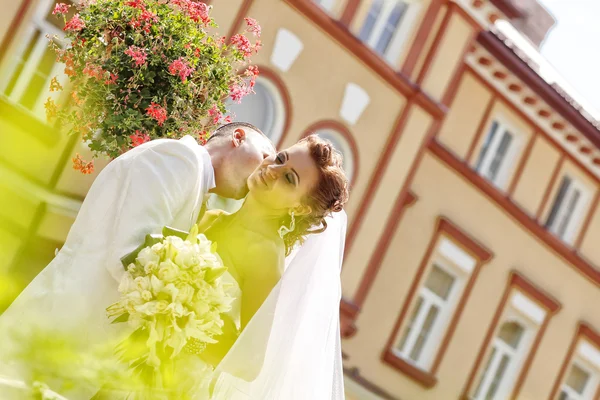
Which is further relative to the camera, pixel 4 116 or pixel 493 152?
pixel 493 152

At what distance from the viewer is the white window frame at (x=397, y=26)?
13891mm

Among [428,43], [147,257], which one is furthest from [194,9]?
[428,43]

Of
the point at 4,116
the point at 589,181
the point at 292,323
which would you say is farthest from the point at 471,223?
the point at 4,116

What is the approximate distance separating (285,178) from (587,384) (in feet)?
54.0

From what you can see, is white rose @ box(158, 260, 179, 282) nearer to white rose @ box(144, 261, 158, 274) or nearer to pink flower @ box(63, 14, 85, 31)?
white rose @ box(144, 261, 158, 274)

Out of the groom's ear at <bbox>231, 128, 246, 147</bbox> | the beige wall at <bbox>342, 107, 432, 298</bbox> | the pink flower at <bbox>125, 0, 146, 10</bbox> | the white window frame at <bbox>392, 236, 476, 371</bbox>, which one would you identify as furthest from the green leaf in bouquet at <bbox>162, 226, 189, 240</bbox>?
the white window frame at <bbox>392, 236, 476, 371</bbox>

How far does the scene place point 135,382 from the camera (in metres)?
1.26

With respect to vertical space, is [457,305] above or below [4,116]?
above

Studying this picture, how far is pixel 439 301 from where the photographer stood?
15914 millimetres

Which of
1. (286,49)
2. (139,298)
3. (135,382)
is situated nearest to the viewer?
(135,382)

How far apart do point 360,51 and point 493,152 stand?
13.7 ft

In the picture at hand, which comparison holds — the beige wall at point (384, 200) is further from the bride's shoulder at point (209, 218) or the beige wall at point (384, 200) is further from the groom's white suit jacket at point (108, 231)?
the groom's white suit jacket at point (108, 231)

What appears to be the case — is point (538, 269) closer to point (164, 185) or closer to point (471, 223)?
point (471, 223)

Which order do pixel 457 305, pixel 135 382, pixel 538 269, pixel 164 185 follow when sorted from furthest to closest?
pixel 538 269
pixel 457 305
pixel 164 185
pixel 135 382
